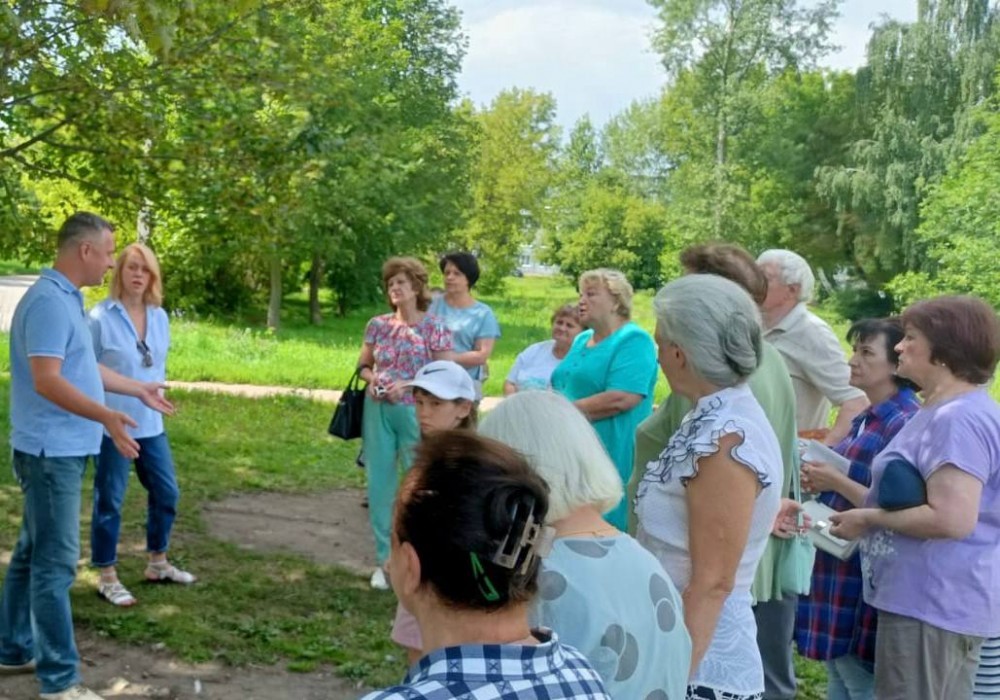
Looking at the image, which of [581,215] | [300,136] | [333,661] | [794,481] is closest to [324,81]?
[300,136]

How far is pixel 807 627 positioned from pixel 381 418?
289cm

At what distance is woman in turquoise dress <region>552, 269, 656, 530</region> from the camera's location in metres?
5.02

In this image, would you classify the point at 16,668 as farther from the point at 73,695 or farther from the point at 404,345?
the point at 404,345

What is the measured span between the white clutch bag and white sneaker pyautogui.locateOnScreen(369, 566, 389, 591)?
125 inches

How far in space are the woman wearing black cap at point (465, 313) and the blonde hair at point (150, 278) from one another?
202 centimetres

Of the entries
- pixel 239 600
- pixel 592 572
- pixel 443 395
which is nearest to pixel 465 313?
pixel 239 600

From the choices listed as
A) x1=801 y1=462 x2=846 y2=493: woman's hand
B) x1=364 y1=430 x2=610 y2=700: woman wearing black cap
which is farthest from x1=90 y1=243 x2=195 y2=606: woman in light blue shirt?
x1=364 y1=430 x2=610 y2=700: woman wearing black cap

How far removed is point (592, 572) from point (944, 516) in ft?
5.05

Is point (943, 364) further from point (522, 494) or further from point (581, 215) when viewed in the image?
point (581, 215)

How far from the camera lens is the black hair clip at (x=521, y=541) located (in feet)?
5.17

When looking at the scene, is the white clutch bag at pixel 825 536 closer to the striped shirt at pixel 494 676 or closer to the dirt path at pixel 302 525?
the striped shirt at pixel 494 676

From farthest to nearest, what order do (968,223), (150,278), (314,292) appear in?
(968,223) < (314,292) < (150,278)

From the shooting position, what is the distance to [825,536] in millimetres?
3643

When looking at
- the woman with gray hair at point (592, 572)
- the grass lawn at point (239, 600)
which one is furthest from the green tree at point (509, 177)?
the woman with gray hair at point (592, 572)
